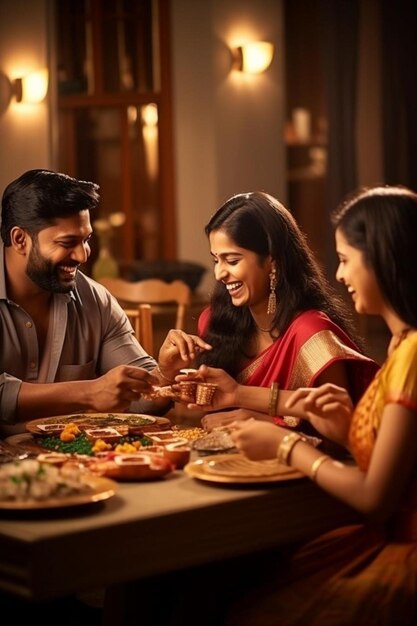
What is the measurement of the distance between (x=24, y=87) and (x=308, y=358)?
16.7 ft

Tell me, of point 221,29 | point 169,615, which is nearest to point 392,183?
point 221,29

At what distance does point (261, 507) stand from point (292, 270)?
0.96 meters

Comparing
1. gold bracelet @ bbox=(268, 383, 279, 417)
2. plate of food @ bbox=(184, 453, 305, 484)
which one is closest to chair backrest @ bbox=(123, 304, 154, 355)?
gold bracelet @ bbox=(268, 383, 279, 417)

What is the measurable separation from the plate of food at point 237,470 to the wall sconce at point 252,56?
246 inches

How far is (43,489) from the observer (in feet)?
6.58

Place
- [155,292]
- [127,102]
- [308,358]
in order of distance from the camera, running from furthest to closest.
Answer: [127,102]
[155,292]
[308,358]

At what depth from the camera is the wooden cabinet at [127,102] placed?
8539mm

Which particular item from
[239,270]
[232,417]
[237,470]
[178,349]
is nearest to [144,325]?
[178,349]

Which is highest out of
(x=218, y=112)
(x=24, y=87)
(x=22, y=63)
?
(x=22, y=63)

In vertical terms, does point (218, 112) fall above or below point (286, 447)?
above

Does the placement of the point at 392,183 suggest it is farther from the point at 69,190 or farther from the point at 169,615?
the point at 169,615

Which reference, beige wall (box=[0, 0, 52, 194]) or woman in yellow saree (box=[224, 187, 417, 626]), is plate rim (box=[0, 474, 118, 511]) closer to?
woman in yellow saree (box=[224, 187, 417, 626])

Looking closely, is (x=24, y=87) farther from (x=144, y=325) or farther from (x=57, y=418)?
(x=57, y=418)

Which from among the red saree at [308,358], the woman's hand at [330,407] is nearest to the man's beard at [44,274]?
the red saree at [308,358]
